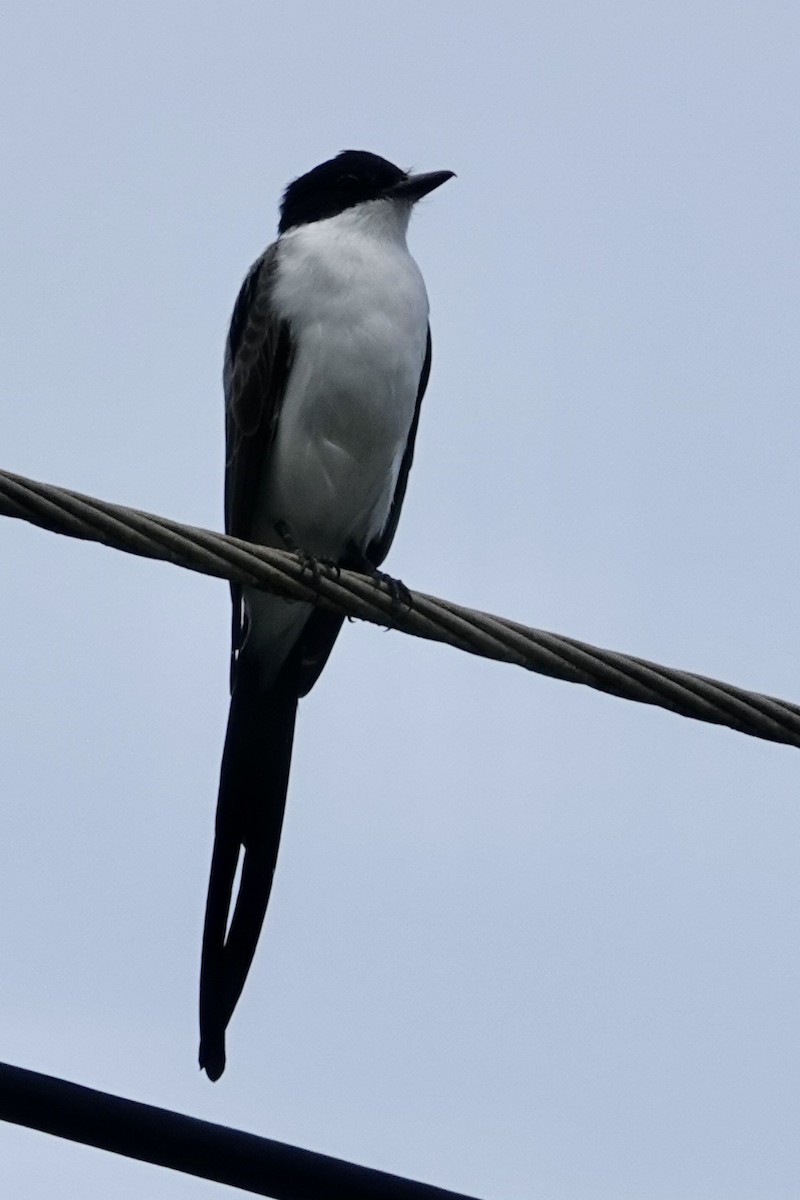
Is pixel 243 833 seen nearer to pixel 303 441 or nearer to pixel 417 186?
pixel 303 441

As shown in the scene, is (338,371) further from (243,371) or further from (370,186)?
(370,186)

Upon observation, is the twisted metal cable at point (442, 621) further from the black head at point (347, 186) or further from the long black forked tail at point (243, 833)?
the black head at point (347, 186)

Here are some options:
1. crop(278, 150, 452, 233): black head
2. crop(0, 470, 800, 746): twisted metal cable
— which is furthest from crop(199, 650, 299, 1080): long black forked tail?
crop(278, 150, 452, 233): black head

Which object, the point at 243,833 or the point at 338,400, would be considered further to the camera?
the point at 338,400

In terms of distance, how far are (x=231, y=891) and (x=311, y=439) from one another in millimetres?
1496

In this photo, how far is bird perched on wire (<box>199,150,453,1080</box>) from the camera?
5711 millimetres

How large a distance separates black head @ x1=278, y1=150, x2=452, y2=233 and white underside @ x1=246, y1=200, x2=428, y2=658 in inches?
16.8

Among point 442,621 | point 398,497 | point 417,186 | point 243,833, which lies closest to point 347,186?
point 417,186

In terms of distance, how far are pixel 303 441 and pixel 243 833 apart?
1281 millimetres

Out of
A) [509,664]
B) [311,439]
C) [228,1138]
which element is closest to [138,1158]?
[228,1138]

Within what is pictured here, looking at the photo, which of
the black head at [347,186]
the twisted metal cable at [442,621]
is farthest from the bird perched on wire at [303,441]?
the twisted metal cable at [442,621]

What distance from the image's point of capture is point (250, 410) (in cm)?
580

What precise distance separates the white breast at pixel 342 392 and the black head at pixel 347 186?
464 mm

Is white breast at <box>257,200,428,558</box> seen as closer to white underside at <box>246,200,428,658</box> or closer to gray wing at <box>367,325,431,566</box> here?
white underside at <box>246,200,428,658</box>
